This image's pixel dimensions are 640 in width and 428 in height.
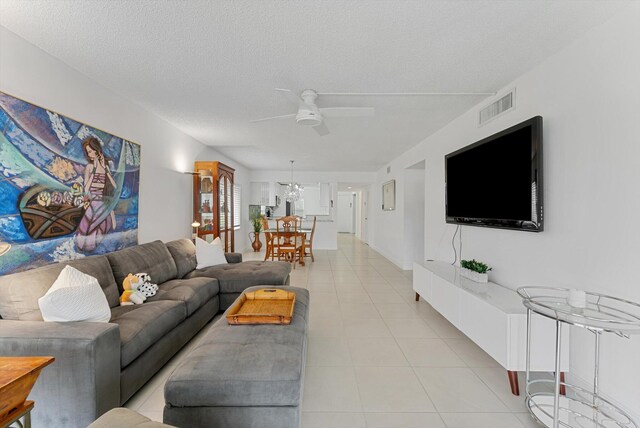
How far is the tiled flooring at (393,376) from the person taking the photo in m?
1.79

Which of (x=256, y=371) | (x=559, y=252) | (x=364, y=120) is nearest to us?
Result: (x=256, y=371)

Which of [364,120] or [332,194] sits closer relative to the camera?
[364,120]

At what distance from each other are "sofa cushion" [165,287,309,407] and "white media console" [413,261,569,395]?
140 cm

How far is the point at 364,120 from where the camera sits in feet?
12.5

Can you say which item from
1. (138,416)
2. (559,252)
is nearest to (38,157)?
(138,416)

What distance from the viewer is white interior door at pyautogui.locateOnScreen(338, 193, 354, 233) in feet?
46.3

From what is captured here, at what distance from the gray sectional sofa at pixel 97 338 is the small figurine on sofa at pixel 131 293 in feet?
0.20

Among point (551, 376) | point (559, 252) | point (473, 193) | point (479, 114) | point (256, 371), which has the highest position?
point (479, 114)

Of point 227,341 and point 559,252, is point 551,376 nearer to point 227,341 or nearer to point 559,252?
point 559,252

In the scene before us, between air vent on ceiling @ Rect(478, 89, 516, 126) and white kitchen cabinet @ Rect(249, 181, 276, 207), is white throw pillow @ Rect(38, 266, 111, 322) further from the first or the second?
white kitchen cabinet @ Rect(249, 181, 276, 207)

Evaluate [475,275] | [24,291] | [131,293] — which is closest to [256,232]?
[131,293]

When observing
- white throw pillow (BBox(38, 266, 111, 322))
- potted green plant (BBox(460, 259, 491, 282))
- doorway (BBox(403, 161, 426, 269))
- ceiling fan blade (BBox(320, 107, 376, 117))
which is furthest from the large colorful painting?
doorway (BBox(403, 161, 426, 269))

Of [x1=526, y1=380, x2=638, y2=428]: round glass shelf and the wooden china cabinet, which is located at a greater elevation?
the wooden china cabinet

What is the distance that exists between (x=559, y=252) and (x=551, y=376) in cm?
94
